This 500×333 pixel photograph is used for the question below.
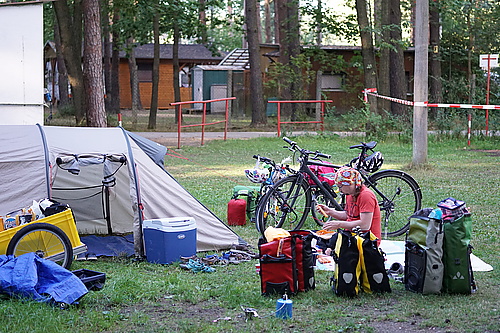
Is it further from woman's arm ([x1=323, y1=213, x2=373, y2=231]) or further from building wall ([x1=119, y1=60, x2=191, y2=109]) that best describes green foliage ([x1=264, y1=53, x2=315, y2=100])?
woman's arm ([x1=323, y1=213, x2=373, y2=231])

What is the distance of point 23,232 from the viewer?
19.1ft

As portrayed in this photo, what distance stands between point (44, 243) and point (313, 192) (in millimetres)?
2991

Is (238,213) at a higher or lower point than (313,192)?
lower

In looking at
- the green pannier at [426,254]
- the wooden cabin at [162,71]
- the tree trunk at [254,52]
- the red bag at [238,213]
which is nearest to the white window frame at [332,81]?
the tree trunk at [254,52]

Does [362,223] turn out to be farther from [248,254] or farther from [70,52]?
[70,52]

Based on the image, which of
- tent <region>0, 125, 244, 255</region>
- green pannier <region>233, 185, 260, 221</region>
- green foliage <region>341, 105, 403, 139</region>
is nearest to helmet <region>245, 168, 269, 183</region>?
green pannier <region>233, 185, 260, 221</region>

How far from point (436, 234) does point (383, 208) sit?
8.37 feet

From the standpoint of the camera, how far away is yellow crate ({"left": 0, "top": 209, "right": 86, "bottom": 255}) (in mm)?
5848

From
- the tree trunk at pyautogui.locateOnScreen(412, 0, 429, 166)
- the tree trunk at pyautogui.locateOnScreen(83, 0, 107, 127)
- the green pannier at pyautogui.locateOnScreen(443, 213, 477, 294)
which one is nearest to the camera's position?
the green pannier at pyautogui.locateOnScreen(443, 213, 477, 294)

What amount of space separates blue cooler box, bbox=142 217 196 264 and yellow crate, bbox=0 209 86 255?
649 mm

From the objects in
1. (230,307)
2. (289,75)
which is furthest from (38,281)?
(289,75)

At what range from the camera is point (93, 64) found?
50.0 feet

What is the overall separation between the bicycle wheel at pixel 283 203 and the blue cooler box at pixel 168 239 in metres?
1.11

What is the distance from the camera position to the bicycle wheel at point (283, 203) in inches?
298
